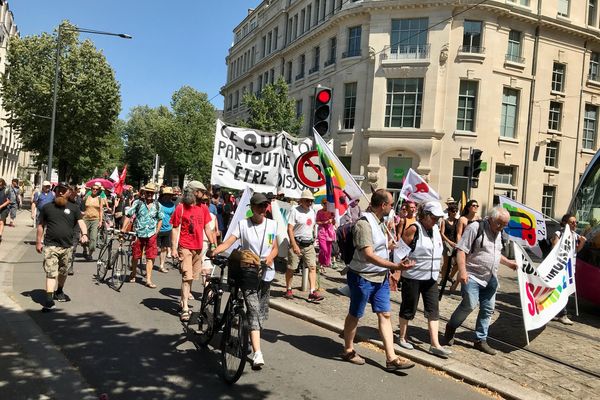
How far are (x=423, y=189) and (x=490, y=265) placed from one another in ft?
11.0

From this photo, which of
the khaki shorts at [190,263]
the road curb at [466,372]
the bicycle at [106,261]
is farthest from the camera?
the bicycle at [106,261]

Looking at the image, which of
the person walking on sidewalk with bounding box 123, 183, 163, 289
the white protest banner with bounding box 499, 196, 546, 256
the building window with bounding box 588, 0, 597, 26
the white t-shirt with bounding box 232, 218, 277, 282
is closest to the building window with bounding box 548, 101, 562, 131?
the building window with bounding box 588, 0, 597, 26

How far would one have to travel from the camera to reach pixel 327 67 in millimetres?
32438

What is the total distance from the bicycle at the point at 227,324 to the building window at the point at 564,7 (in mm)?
31536

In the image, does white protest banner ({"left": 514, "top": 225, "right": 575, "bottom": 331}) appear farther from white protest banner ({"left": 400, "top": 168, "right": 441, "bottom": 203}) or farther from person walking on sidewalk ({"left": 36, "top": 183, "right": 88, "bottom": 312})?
person walking on sidewalk ({"left": 36, "top": 183, "right": 88, "bottom": 312})

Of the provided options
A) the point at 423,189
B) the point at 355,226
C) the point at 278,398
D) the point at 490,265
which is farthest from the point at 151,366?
the point at 423,189

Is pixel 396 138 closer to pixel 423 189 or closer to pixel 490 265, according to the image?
pixel 423 189

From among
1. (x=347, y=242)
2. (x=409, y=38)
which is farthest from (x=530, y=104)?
(x=347, y=242)

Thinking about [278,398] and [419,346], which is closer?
[278,398]

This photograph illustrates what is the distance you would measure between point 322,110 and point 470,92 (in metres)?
21.7

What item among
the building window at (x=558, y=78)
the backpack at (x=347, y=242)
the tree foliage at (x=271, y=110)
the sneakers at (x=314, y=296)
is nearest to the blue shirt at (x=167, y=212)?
the sneakers at (x=314, y=296)

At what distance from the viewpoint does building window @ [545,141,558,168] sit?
3006cm

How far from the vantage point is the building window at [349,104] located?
3050 cm

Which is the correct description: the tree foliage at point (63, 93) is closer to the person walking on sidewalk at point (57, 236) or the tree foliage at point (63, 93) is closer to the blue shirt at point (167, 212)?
the blue shirt at point (167, 212)
